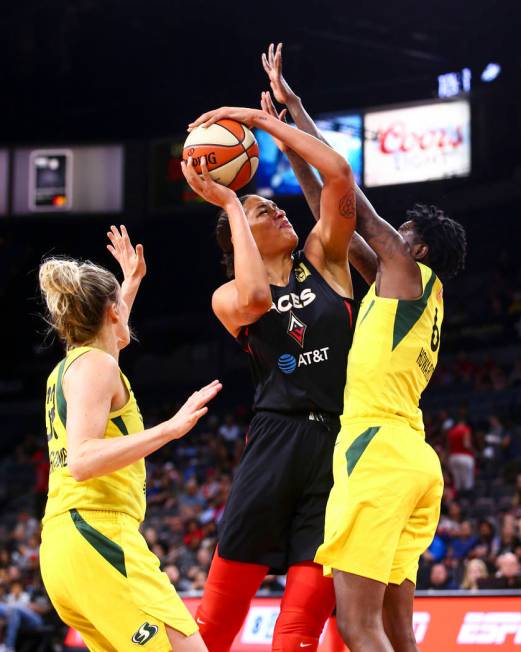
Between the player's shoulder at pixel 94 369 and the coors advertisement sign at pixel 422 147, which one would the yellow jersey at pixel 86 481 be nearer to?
the player's shoulder at pixel 94 369

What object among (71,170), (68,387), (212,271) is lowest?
(68,387)

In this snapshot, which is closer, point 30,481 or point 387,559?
point 387,559

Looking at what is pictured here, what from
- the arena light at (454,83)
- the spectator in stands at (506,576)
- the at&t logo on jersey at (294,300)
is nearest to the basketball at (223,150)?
the at&t logo on jersey at (294,300)

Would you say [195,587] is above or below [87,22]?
below

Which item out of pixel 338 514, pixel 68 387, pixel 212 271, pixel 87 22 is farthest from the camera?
pixel 212 271

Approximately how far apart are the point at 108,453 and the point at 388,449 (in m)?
1.13

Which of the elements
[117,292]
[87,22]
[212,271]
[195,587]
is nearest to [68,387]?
[117,292]

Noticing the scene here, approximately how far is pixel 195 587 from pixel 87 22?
15.3 meters

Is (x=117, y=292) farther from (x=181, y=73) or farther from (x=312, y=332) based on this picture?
(x=181, y=73)

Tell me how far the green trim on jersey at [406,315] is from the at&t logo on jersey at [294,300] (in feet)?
1.44

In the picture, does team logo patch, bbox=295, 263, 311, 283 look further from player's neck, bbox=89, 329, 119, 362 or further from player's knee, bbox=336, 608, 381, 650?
player's knee, bbox=336, 608, 381, 650

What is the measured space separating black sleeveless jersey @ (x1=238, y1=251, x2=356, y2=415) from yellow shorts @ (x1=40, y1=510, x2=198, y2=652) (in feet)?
3.30

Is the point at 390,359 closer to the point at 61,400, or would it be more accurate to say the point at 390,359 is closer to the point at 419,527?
the point at 419,527

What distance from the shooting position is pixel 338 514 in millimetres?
3922
